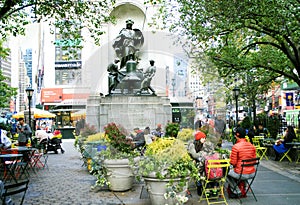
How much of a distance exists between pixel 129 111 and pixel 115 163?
445 inches

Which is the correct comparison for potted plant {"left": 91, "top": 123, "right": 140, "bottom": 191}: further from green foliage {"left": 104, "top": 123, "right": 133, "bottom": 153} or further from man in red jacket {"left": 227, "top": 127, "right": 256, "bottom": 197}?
man in red jacket {"left": 227, "top": 127, "right": 256, "bottom": 197}

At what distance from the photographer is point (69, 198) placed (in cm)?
773

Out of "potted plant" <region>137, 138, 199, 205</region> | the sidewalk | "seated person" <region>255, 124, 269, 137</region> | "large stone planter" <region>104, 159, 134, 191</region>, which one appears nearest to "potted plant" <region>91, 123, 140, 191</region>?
"large stone planter" <region>104, 159, 134, 191</region>

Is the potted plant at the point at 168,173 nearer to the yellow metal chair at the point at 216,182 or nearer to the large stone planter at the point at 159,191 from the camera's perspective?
the large stone planter at the point at 159,191

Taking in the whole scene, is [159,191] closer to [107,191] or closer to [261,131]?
[107,191]

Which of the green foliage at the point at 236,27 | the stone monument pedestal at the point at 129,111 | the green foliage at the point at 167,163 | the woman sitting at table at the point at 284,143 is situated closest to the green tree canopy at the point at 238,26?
the green foliage at the point at 236,27

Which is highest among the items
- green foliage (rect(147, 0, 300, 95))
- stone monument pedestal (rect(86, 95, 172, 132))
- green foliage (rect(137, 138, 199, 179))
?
green foliage (rect(147, 0, 300, 95))

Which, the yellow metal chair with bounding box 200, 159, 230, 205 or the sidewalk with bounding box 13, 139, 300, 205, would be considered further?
the sidewalk with bounding box 13, 139, 300, 205

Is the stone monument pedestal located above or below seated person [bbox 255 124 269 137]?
above

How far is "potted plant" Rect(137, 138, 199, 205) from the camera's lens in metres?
6.29

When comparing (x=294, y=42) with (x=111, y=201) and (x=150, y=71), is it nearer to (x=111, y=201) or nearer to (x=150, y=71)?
(x=150, y=71)

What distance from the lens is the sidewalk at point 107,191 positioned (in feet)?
24.1

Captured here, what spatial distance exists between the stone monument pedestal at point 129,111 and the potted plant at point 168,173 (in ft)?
40.3

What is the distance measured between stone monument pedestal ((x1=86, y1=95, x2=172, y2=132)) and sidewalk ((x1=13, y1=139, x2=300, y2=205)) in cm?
765
